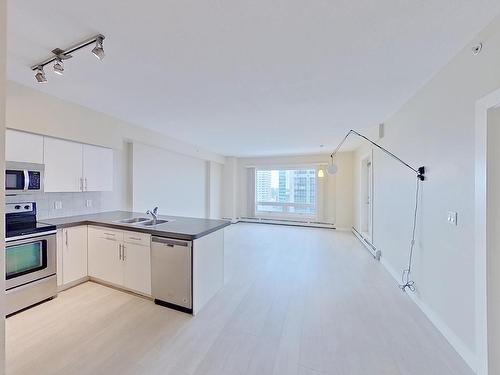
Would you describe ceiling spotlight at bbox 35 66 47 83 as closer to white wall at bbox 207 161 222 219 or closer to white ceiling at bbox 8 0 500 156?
white ceiling at bbox 8 0 500 156

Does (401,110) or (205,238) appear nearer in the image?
(205,238)

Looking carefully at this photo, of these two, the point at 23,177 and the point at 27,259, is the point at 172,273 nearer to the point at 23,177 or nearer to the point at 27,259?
the point at 27,259

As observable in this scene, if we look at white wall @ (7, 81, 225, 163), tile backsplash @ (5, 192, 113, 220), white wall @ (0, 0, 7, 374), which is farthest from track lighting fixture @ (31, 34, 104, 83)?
tile backsplash @ (5, 192, 113, 220)

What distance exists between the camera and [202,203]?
713 centimetres

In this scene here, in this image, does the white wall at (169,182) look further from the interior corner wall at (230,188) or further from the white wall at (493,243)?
the white wall at (493,243)

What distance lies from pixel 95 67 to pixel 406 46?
9.17 ft

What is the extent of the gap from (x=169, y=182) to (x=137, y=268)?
2973mm

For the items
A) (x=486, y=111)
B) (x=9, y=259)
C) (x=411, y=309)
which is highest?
(x=486, y=111)

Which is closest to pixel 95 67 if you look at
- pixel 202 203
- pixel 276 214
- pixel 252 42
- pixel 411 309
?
pixel 252 42

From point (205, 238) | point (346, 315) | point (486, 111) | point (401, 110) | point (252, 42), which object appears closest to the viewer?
point (486, 111)

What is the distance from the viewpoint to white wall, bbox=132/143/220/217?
4468 millimetres

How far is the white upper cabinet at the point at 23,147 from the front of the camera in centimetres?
249

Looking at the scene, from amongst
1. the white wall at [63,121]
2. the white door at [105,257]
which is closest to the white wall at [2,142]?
the white door at [105,257]

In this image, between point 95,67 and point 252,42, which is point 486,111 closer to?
point 252,42
